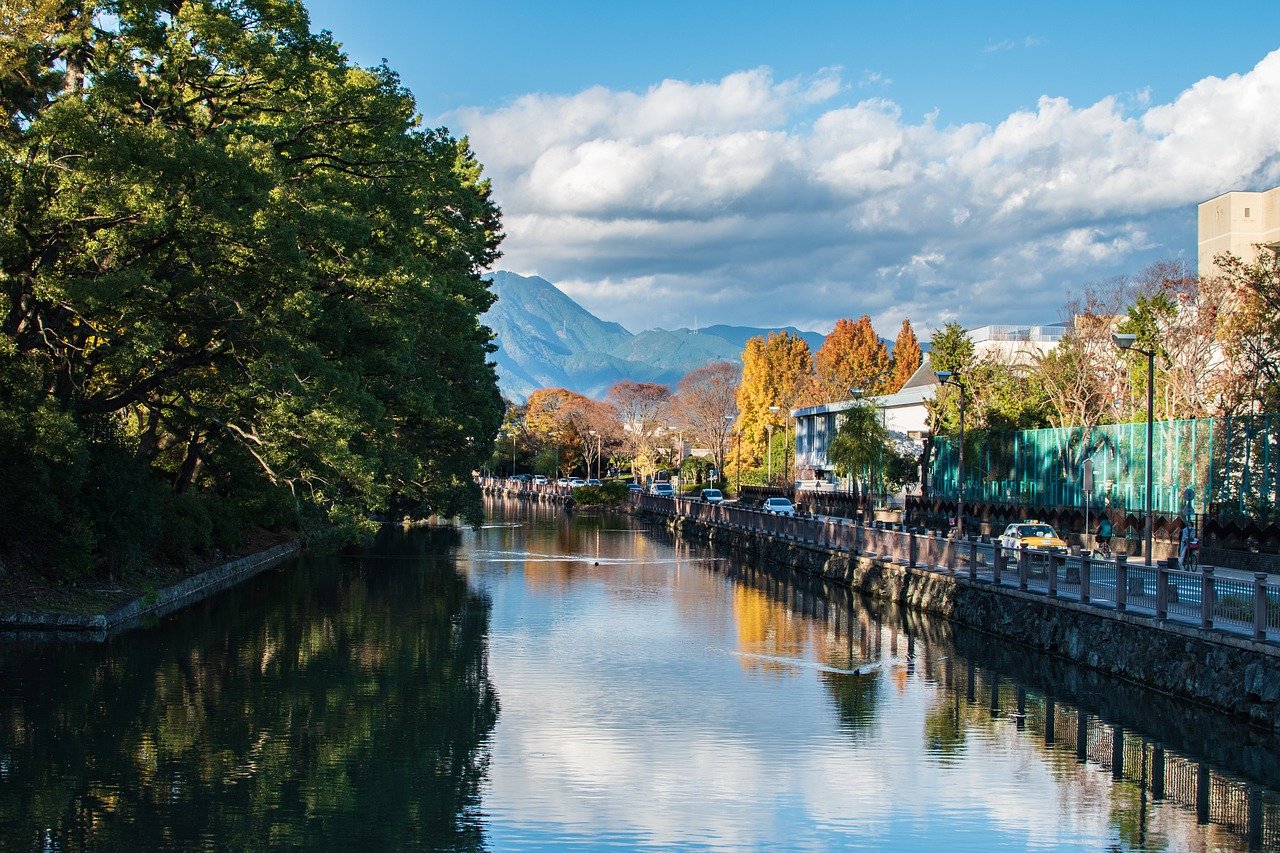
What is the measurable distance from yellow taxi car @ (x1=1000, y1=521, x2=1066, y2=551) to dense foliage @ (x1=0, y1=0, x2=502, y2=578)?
56.4 feet

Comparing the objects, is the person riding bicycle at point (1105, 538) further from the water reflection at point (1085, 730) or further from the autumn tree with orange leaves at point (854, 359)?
the autumn tree with orange leaves at point (854, 359)

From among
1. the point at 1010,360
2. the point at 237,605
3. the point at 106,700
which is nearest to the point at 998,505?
the point at 1010,360

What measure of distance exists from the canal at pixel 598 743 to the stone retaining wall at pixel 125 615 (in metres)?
0.61

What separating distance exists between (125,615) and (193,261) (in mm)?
8145

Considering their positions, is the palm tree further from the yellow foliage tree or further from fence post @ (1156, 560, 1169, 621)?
fence post @ (1156, 560, 1169, 621)

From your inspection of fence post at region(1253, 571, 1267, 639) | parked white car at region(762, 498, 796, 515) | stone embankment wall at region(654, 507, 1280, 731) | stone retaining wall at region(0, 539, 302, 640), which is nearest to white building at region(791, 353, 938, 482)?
parked white car at region(762, 498, 796, 515)

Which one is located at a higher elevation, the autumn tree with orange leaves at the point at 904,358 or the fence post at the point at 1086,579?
the autumn tree with orange leaves at the point at 904,358

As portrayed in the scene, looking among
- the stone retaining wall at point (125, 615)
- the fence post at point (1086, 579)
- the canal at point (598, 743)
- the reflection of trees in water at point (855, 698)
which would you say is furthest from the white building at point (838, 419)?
the reflection of trees in water at point (855, 698)

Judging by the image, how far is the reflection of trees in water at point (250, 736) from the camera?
1278 centimetres

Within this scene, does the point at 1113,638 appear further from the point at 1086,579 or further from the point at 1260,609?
the point at 1260,609

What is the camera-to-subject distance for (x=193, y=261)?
76.9 ft

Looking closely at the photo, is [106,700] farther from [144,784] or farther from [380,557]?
[380,557]

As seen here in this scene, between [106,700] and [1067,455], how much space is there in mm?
39523

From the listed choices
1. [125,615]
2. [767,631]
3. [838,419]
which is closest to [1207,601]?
[767,631]
